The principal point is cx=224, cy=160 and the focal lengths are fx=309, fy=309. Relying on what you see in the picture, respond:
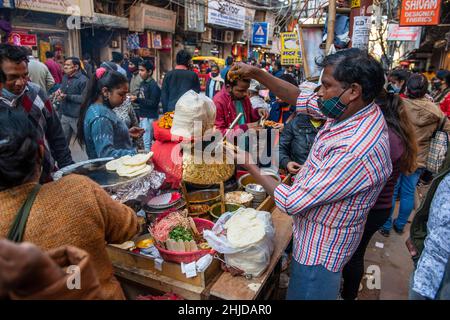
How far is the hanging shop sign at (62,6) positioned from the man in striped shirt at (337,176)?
30.6 feet

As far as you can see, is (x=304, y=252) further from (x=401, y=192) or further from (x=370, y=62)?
(x=401, y=192)

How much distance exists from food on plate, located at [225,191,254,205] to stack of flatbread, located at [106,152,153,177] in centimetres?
69

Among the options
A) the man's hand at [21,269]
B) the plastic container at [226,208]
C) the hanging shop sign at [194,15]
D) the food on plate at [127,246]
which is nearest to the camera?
the man's hand at [21,269]

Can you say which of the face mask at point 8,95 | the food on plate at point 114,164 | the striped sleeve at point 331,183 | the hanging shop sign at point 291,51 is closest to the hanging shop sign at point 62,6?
the hanging shop sign at point 291,51

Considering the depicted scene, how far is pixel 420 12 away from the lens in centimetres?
806

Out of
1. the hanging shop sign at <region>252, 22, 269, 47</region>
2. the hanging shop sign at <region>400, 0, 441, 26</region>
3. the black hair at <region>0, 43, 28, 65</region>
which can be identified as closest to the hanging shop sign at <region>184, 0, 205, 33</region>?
the hanging shop sign at <region>252, 22, 269, 47</region>

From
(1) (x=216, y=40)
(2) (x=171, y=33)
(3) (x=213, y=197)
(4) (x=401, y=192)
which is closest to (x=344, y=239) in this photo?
(3) (x=213, y=197)

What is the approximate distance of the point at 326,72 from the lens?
5.20 feet

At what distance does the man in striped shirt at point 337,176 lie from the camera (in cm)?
146

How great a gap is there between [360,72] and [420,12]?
865 cm

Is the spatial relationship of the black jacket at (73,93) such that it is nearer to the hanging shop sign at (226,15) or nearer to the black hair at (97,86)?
the black hair at (97,86)

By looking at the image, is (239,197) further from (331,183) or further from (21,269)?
(21,269)

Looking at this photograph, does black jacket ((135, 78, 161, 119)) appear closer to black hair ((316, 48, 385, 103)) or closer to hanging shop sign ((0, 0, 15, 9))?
hanging shop sign ((0, 0, 15, 9))

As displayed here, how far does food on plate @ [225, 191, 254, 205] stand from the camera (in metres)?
2.36
